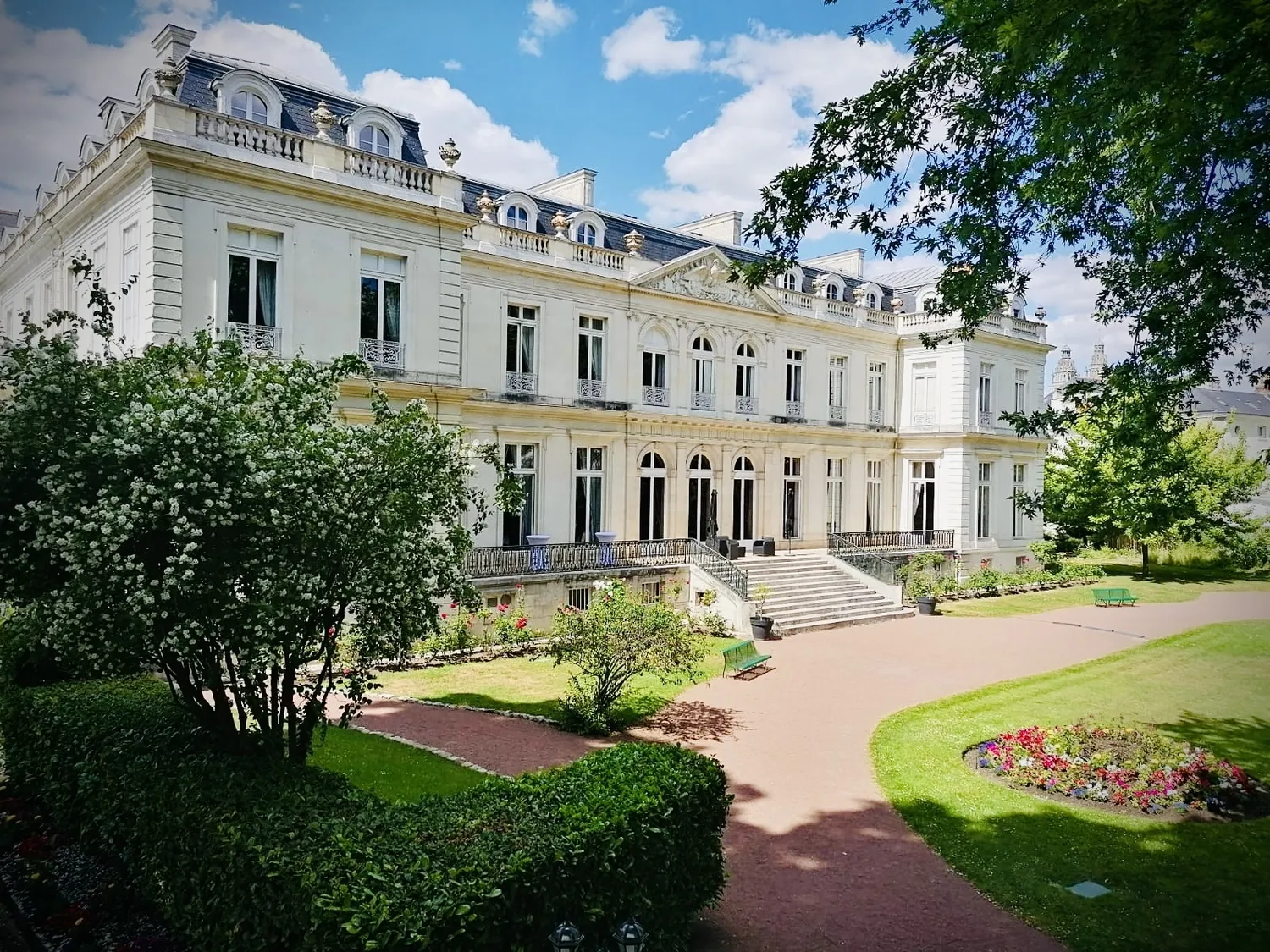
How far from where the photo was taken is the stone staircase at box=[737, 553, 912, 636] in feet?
71.3

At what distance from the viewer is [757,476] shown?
27.2 meters

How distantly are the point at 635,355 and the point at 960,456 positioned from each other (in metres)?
13.9

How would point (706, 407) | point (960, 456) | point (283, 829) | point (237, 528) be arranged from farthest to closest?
point (960, 456) → point (706, 407) → point (237, 528) → point (283, 829)

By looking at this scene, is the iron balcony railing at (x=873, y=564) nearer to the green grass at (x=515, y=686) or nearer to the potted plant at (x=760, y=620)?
the potted plant at (x=760, y=620)

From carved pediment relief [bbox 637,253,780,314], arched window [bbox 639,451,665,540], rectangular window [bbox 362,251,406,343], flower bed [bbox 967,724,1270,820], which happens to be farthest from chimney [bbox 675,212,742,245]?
flower bed [bbox 967,724,1270,820]

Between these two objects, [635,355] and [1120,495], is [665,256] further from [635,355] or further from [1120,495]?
[1120,495]

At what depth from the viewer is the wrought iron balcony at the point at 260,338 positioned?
50.6 feet

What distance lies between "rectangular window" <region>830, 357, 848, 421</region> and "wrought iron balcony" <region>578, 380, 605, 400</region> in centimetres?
1024

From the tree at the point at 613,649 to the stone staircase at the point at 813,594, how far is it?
28.5ft

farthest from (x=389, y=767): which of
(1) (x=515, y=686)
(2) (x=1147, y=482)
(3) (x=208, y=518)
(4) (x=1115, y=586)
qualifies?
(4) (x=1115, y=586)

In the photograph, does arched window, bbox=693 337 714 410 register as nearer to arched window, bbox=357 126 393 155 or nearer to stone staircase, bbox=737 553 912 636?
stone staircase, bbox=737 553 912 636

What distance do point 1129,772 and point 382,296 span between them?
15.7m

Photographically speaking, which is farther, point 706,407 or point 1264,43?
point 706,407

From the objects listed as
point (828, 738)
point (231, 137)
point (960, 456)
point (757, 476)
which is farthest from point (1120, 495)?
point (231, 137)
